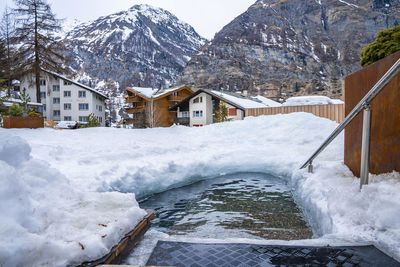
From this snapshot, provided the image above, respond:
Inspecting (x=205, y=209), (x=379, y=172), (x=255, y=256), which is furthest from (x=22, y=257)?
(x=379, y=172)

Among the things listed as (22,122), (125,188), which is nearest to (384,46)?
(125,188)

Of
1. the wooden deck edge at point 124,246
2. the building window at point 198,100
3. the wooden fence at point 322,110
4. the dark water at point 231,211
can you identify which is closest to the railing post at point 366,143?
the dark water at point 231,211

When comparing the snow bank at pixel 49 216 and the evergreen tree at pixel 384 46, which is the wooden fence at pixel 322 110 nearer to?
the evergreen tree at pixel 384 46

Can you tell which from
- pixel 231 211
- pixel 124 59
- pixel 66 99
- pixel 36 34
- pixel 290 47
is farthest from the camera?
pixel 124 59

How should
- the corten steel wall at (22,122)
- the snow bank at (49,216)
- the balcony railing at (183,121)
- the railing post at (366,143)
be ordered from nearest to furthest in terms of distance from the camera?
the snow bank at (49,216) → the railing post at (366,143) → the corten steel wall at (22,122) → the balcony railing at (183,121)

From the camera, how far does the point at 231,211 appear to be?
15.8ft

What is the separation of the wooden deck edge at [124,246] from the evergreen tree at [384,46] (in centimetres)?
521

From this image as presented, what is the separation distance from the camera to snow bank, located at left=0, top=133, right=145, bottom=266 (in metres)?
1.71

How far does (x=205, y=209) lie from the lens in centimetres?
505

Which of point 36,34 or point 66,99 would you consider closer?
point 36,34

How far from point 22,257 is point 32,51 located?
99.8 feet

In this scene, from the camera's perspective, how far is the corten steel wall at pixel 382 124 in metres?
3.19

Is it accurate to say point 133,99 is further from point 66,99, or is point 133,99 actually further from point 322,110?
point 322,110

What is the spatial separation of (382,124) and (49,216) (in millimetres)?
4341
